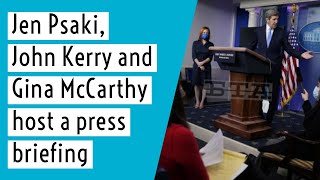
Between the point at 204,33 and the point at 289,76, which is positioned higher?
the point at 204,33

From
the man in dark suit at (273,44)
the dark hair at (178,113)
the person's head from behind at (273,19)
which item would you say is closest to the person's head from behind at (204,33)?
the man in dark suit at (273,44)

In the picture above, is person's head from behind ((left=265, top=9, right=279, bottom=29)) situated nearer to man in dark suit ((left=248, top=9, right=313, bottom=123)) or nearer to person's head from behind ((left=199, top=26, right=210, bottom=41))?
man in dark suit ((left=248, top=9, right=313, bottom=123))

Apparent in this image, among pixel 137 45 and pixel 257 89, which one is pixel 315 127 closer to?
pixel 257 89

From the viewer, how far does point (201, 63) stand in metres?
4.76

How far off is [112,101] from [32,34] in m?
0.27

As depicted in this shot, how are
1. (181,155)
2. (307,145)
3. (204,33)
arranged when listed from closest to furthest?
(181,155)
(307,145)
(204,33)

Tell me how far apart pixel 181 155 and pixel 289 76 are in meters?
4.30

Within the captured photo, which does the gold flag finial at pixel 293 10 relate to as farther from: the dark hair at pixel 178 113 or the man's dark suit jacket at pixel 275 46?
the dark hair at pixel 178 113

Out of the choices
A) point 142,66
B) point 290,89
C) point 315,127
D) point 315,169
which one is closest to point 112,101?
point 142,66

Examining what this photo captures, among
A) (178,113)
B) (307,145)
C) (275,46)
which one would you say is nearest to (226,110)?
(275,46)

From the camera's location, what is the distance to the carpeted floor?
3.36 meters

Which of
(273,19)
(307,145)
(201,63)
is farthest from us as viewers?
(201,63)

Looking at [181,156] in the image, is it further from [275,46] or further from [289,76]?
[289,76]

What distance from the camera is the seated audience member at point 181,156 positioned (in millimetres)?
996
